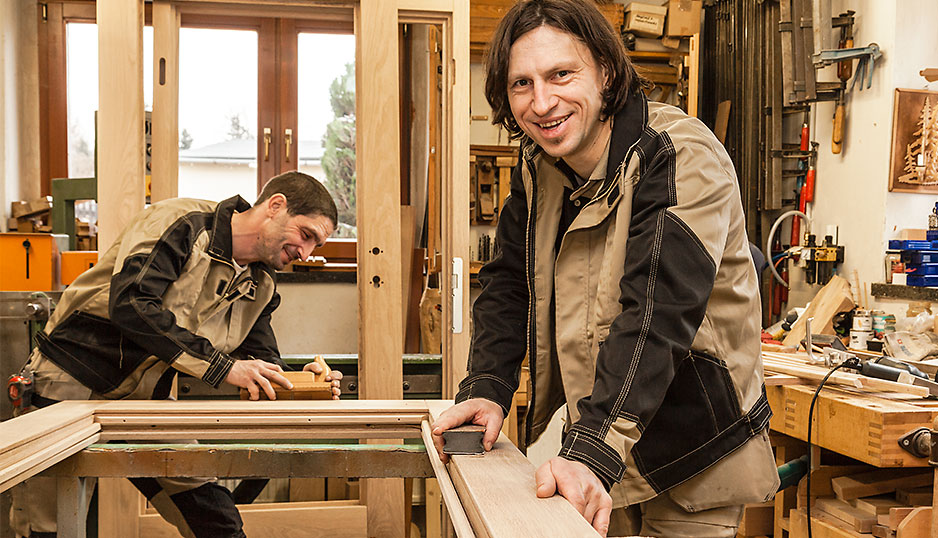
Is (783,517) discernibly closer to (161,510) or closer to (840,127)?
(161,510)

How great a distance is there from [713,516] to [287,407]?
1.11 m

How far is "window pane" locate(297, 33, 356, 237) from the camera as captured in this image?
587 centimetres

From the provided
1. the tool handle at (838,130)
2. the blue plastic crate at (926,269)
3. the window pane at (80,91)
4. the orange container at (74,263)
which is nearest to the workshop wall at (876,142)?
the tool handle at (838,130)

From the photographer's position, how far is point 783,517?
2979 mm

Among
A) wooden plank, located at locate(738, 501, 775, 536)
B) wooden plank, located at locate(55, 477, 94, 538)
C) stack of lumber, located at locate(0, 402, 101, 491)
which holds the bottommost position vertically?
wooden plank, located at locate(738, 501, 775, 536)

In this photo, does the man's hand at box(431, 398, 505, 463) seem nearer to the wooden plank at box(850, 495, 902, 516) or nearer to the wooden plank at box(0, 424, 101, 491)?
the wooden plank at box(0, 424, 101, 491)

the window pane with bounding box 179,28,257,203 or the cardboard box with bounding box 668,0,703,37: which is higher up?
the cardboard box with bounding box 668,0,703,37

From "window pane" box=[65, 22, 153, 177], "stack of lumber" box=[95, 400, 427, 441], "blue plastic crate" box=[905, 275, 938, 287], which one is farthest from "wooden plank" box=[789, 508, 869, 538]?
"window pane" box=[65, 22, 153, 177]

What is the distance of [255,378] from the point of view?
7.51 ft

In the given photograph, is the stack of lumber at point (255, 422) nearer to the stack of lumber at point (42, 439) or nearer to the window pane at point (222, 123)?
the stack of lumber at point (42, 439)

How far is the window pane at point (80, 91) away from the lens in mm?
5633

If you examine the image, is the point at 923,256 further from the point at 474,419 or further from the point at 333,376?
the point at 474,419

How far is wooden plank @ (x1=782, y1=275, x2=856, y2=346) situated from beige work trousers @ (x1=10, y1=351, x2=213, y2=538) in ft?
9.22

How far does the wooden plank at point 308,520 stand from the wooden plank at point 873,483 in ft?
5.41
